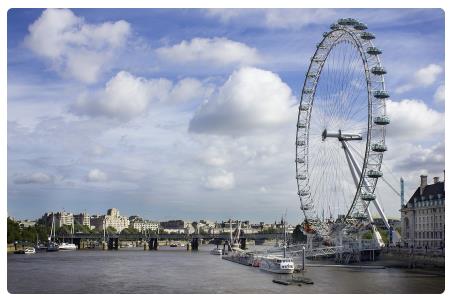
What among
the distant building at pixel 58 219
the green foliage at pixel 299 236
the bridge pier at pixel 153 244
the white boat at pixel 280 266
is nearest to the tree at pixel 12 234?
the bridge pier at pixel 153 244

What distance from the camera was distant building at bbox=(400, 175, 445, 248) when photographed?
48.7 metres

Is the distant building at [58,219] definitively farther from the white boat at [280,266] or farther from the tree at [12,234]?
the white boat at [280,266]

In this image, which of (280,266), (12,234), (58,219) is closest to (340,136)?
(280,266)

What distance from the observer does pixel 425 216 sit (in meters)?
51.5

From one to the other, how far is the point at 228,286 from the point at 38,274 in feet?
43.3

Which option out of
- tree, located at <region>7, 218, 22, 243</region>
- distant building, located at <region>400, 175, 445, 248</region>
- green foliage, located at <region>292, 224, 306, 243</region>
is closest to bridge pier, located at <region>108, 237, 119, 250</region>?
tree, located at <region>7, 218, 22, 243</region>

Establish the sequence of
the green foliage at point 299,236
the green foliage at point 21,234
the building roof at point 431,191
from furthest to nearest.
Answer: the green foliage at point 299,236 < the green foliage at point 21,234 < the building roof at point 431,191

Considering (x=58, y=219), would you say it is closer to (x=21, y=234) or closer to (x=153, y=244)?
(x=153, y=244)

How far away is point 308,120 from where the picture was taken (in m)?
50.2

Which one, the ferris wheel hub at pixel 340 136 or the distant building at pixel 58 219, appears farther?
the distant building at pixel 58 219

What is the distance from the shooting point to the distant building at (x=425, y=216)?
160 feet

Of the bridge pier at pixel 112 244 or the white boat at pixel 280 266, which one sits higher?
the white boat at pixel 280 266
